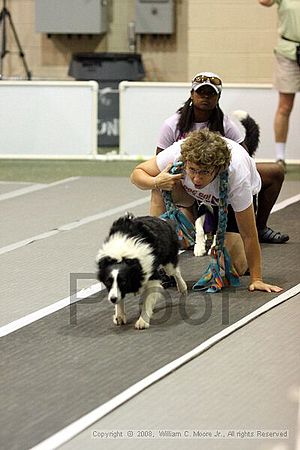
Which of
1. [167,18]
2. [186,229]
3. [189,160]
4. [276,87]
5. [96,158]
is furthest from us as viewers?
[167,18]

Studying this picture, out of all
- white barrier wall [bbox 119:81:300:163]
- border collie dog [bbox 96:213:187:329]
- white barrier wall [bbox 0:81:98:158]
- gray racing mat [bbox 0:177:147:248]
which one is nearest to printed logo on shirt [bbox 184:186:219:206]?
border collie dog [bbox 96:213:187:329]

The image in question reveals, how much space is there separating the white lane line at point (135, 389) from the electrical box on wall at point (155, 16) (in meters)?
6.82

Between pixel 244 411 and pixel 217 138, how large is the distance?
1386mm

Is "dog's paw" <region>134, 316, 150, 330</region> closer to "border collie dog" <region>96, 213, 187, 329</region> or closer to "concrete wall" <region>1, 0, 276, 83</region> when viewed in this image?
"border collie dog" <region>96, 213, 187, 329</region>

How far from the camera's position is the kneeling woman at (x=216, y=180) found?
164 inches

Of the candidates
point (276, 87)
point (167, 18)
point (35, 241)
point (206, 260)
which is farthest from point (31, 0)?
point (206, 260)

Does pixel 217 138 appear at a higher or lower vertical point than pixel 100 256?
higher

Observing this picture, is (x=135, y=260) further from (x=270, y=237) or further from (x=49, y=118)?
(x=49, y=118)

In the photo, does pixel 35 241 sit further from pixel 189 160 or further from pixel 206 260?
pixel 189 160

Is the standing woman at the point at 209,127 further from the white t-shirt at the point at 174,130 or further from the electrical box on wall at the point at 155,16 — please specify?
the electrical box on wall at the point at 155,16

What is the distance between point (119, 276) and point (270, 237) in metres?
2.00

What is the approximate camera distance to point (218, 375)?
3.49 m

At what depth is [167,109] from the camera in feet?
28.8

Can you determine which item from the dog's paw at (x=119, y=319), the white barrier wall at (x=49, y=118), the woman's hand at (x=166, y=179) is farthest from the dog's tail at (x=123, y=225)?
the white barrier wall at (x=49, y=118)
